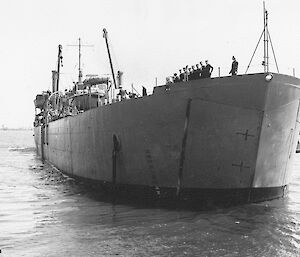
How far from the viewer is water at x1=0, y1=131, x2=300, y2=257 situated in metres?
6.76

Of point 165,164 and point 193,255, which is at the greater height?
point 165,164

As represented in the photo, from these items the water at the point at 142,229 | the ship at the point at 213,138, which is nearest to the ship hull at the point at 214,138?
the ship at the point at 213,138

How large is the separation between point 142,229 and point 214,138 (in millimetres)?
2917

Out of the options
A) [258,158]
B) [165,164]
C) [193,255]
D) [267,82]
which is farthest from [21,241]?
[267,82]

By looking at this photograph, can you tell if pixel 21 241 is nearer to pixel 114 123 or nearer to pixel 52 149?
pixel 114 123

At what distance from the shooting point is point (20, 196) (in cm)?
1330

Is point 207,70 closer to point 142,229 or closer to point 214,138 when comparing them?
point 214,138

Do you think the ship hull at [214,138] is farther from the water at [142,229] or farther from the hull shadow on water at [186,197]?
the water at [142,229]

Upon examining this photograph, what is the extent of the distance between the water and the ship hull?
0.63m

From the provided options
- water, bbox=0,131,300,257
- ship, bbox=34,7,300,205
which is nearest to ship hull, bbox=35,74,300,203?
ship, bbox=34,7,300,205

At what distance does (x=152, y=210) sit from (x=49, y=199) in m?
4.35

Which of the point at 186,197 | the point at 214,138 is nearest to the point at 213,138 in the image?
the point at 214,138

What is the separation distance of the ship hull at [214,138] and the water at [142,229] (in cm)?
63

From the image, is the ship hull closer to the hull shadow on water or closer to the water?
the hull shadow on water
